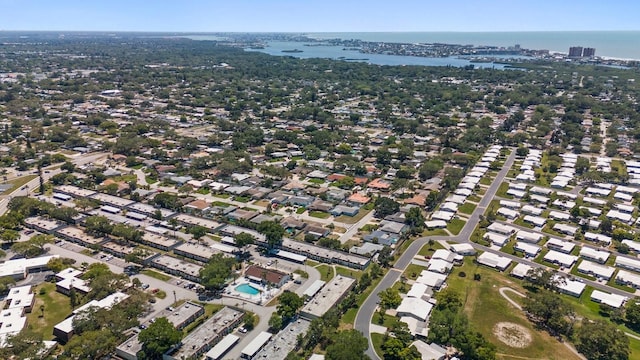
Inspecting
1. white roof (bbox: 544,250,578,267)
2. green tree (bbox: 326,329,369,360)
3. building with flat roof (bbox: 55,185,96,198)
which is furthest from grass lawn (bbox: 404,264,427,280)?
building with flat roof (bbox: 55,185,96,198)

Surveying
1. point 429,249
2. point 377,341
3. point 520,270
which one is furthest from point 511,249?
point 377,341

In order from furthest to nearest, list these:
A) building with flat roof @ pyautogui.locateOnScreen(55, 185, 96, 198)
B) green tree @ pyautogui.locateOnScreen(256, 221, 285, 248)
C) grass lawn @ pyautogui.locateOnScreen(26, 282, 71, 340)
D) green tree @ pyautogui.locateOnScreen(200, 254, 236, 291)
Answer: building with flat roof @ pyautogui.locateOnScreen(55, 185, 96, 198) → green tree @ pyautogui.locateOnScreen(256, 221, 285, 248) → green tree @ pyautogui.locateOnScreen(200, 254, 236, 291) → grass lawn @ pyautogui.locateOnScreen(26, 282, 71, 340)

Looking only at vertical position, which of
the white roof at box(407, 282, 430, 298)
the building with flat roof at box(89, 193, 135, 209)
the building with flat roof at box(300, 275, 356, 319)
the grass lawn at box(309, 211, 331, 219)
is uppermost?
the building with flat roof at box(89, 193, 135, 209)

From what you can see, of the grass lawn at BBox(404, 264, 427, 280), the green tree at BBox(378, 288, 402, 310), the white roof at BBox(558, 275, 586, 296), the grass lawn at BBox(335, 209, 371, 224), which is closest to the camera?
the green tree at BBox(378, 288, 402, 310)

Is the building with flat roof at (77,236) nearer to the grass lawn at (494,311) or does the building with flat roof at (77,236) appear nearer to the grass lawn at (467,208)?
the grass lawn at (494,311)

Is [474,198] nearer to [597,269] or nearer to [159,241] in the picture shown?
[597,269]

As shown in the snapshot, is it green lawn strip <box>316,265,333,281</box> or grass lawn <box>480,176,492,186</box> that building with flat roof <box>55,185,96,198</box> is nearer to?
green lawn strip <box>316,265,333,281</box>

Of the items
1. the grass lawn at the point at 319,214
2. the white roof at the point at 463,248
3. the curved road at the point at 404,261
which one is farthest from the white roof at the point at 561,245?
the grass lawn at the point at 319,214
